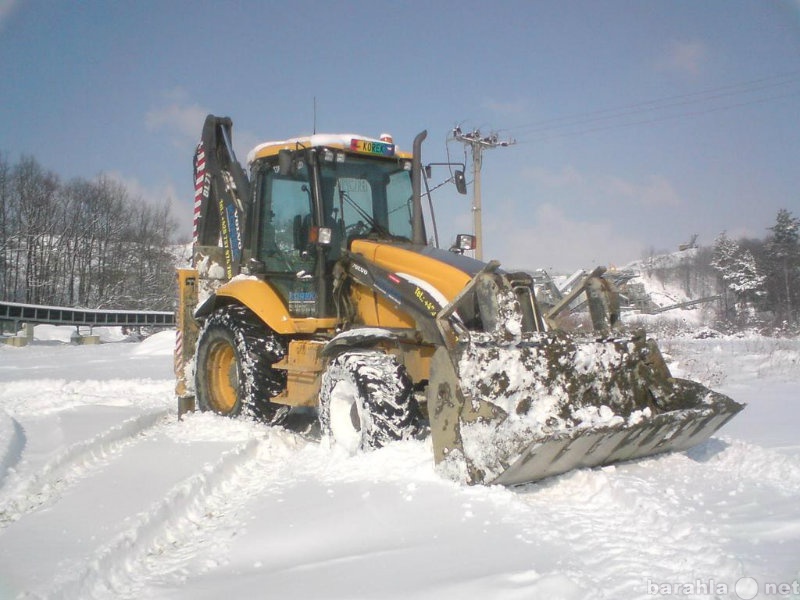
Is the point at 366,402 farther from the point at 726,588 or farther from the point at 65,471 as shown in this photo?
the point at 726,588

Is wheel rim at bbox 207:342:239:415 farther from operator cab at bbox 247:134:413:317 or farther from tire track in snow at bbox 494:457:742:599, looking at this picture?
tire track in snow at bbox 494:457:742:599

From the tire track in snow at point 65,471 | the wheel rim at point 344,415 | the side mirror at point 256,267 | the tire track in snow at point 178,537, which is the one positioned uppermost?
the side mirror at point 256,267

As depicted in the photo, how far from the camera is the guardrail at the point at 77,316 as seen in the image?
61.9 feet

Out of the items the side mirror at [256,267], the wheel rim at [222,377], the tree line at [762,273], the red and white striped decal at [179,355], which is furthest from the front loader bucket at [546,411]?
the tree line at [762,273]

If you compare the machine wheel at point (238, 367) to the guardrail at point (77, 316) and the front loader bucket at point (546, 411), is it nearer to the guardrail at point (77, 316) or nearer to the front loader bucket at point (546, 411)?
the front loader bucket at point (546, 411)

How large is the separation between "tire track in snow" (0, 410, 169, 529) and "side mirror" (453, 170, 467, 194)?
3865 millimetres

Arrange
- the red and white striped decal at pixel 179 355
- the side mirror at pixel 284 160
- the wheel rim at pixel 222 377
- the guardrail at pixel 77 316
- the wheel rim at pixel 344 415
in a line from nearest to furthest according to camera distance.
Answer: the wheel rim at pixel 344 415 < the side mirror at pixel 284 160 < the wheel rim at pixel 222 377 < the red and white striped decal at pixel 179 355 < the guardrail at pixel 77 316

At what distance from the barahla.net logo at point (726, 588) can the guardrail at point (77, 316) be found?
798 inches

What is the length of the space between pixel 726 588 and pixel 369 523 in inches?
65.4

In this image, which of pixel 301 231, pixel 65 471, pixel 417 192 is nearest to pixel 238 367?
pixel 301 231

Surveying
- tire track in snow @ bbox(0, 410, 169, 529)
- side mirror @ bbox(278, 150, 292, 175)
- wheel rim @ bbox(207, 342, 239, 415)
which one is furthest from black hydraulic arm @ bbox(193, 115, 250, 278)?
tire track in snow @ bbox(0, 410, 169, 529)

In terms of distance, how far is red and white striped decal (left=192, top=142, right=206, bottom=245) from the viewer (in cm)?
773

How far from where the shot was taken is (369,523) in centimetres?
329

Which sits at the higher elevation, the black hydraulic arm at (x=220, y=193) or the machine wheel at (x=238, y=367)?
the black hydraulic arm at (x=220, y=193)
